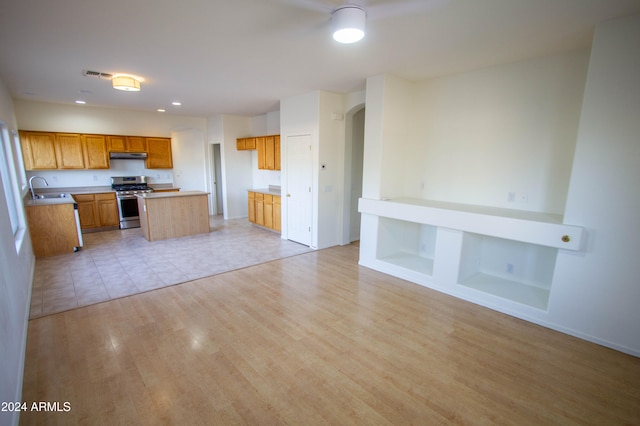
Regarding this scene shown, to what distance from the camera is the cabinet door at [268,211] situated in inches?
244

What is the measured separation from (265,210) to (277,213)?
1.52 ft

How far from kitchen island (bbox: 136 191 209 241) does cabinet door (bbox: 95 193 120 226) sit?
1.10 m

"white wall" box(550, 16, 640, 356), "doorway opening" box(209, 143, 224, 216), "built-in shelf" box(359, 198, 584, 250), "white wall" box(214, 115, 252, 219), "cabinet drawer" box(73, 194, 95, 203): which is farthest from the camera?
"doorway opening" box(209, 143, 224, 216)

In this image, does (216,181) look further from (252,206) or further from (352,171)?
(352,171)

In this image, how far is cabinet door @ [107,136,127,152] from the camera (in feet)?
21.4

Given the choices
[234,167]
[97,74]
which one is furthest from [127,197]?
[97,74]

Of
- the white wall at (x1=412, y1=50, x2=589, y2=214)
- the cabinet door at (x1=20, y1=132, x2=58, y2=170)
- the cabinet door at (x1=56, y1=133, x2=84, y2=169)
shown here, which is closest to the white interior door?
the white wall at (x1=412, y1=50, x2=589, y2=214)

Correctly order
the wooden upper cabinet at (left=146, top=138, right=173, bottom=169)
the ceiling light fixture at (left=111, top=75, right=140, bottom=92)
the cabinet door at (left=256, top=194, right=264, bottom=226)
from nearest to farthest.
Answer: the ceiling light fixture at (left=111, top=75, right=140, bottom=92) → the cabinet door at (left=256, top=194, right=264, bottom=226) → the wooden upper cabinet at (left=146, top=138, right=173, bottom=169)

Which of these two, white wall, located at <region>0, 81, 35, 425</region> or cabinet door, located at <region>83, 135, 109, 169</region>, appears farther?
cabinet door, located at <region>83, 135, 109, 169</region>

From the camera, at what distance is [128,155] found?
6.74m

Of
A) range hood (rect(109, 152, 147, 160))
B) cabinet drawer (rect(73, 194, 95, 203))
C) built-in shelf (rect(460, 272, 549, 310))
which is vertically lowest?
built-in shelf (rect(460, 272, 549, 310))

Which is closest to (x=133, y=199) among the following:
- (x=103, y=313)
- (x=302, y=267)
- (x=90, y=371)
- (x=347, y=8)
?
(x=103, y=313)

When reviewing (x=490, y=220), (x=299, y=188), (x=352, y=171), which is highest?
(x=352, y=171)

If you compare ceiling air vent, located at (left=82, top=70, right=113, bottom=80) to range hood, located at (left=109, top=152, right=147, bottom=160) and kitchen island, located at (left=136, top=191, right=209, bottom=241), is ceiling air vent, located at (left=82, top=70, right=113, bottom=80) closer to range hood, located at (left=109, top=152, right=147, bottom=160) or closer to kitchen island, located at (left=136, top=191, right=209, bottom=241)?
kitchen island, located at (left=136, top=191, right=209, bottom=241)
